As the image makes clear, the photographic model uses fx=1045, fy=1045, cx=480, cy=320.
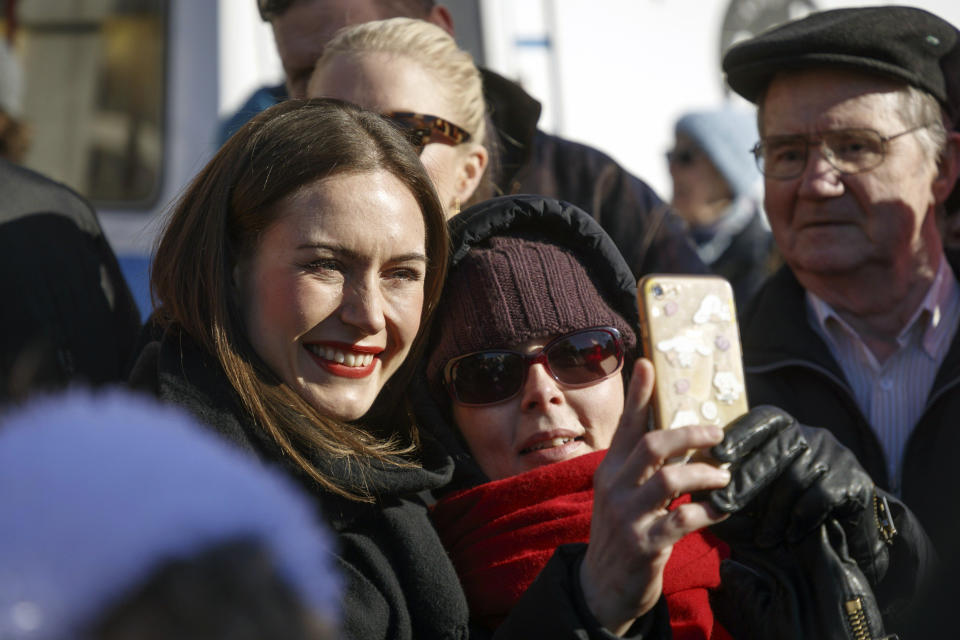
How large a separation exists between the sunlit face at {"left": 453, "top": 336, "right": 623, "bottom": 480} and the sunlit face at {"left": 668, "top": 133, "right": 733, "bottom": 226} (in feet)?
11.5

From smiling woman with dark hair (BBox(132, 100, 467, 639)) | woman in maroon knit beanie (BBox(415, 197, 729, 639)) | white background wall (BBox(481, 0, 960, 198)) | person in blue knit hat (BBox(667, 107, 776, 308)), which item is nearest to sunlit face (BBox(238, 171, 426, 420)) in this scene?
smiling woman with dark hair (BBox(132, 100, 467, 639))

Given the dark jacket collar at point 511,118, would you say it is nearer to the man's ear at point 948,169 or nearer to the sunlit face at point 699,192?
the man's ear at point 948,169

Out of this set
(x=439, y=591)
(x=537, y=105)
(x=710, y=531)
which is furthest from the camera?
(x=537, y=105)

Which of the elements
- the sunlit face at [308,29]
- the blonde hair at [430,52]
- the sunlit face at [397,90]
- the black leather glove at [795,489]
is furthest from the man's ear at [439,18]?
the black leather glove at [795,489]

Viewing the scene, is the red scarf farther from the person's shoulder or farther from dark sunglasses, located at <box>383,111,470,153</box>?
the person's shoulder

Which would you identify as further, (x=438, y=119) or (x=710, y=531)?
(x=438, y=119)

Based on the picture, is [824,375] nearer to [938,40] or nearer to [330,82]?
[938,40]

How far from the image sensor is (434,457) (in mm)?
1988

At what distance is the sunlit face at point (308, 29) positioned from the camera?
294cm

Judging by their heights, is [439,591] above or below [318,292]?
below

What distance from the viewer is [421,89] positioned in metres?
2.51

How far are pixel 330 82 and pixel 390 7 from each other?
73cm

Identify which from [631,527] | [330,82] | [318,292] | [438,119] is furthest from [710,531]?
[330,82]

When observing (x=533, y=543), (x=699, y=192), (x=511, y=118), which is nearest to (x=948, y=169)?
(x=511, y=118)
